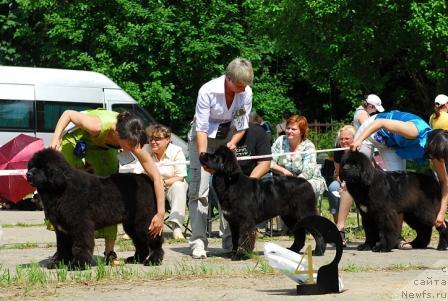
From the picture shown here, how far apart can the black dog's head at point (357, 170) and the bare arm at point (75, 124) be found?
2664mm

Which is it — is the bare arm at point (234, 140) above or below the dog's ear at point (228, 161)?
above

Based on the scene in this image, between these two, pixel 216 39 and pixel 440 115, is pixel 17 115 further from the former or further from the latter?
pixel 440 115

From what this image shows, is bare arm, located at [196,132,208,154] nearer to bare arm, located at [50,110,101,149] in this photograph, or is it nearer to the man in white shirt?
the man in white shirt

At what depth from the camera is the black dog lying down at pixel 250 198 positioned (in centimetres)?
882

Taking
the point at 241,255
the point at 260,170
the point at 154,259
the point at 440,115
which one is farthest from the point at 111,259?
the point at 440,115

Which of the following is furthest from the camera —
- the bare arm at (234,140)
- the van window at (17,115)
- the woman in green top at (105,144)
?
the van window at (17,115)

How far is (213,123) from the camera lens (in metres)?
9.24

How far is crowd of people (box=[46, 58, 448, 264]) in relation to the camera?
27.3 feet

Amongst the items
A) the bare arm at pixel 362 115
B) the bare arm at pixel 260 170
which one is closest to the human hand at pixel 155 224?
the bare arm at pixel 260 170

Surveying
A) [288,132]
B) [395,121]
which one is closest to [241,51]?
[288,132]

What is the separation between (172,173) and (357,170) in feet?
10.3

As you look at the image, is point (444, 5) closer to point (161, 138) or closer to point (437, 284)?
point (161, 138)

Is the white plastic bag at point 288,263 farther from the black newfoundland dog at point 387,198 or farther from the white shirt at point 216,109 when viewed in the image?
the black newfoundland dog at point 387,198

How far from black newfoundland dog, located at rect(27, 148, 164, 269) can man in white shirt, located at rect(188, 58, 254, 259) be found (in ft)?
3.07
